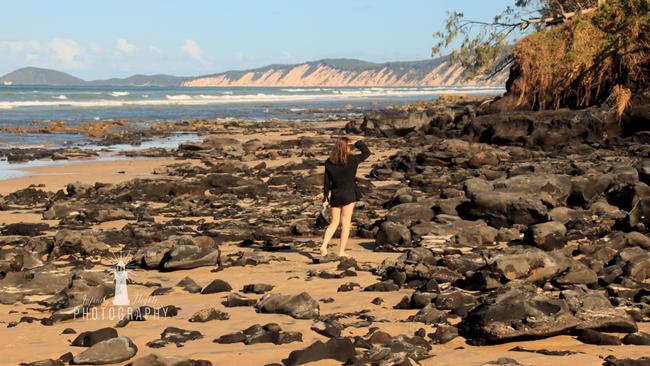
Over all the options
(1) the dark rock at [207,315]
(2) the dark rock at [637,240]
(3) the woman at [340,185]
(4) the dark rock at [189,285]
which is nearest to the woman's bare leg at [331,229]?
(3) the woman at [340,185]

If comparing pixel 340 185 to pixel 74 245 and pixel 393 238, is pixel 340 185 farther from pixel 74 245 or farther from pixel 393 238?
pixel 74 245

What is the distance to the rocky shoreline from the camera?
625 cm

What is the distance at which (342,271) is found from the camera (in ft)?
31.7

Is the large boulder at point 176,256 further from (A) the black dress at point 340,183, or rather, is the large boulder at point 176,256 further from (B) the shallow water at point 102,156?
(B) the shallow water at point 102,156

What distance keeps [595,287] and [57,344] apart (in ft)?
16.2

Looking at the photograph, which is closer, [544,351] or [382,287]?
[544,351]

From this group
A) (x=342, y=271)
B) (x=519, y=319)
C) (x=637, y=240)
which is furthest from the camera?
(x=637, y=240)

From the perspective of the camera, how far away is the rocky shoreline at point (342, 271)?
6250 millimetres

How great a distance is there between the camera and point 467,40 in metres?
33.8

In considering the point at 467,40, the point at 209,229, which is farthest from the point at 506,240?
the point at 467,40

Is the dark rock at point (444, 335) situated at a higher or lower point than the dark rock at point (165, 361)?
lower

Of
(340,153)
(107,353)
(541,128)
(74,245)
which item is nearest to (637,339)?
(107,353)

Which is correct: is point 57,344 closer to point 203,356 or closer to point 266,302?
point 203,356

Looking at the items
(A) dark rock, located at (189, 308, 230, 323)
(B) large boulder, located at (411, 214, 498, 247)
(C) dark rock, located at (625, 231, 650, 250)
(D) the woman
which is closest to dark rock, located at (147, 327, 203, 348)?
(A) dark rock, located at (189, 308, 230, 323)
